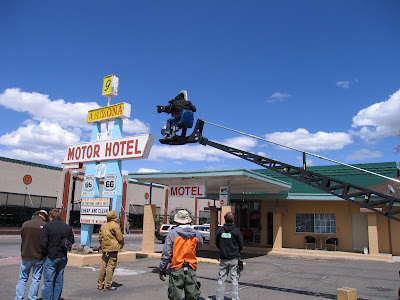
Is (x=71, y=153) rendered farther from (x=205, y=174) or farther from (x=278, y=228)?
(x=278, y=228)

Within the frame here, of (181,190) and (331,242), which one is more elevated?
(181,190)

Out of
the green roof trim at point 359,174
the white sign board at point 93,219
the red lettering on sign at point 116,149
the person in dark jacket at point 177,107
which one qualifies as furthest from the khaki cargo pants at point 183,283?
the green roof trim at point 359,174

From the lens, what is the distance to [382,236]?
1881 centimetres

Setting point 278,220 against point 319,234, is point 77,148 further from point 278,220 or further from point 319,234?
point 319,234

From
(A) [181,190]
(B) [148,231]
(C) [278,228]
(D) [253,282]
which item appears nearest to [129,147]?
(A) [181,190]

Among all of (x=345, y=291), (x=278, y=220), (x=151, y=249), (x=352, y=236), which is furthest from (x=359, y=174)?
(x=345, y=291)

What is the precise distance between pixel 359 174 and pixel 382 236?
5110mm

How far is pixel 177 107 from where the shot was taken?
9.58m

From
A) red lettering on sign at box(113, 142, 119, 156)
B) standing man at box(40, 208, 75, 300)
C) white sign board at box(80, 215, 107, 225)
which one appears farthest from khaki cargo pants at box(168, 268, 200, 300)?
red lettering on sign at box(113, 142, 119, 156)

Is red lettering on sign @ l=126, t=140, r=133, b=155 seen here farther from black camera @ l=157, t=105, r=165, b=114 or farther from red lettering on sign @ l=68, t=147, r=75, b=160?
black camera @ l=157, t=105, r=165, b=114

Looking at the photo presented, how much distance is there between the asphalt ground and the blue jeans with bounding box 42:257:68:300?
1.18m

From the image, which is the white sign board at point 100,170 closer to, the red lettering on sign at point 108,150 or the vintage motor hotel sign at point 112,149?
the vintage motor hotel sign at point 112,149

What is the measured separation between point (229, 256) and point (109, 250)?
2993 millimetres

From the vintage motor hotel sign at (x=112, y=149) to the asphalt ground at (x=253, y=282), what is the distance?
4.10 m
